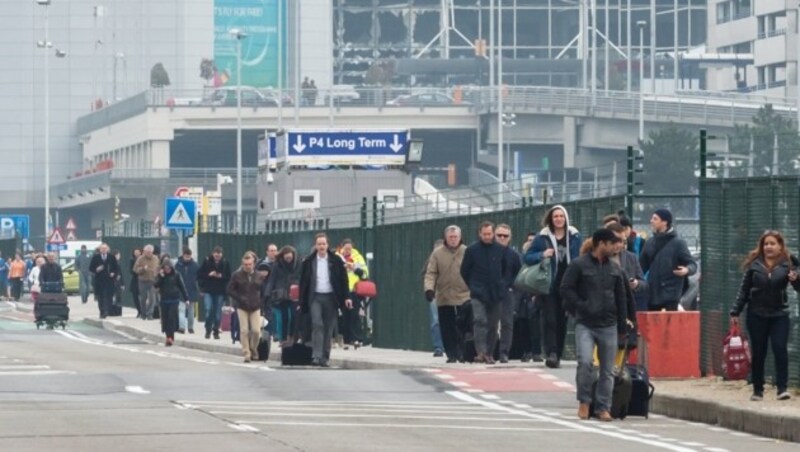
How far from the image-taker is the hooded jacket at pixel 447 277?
29.7 meters

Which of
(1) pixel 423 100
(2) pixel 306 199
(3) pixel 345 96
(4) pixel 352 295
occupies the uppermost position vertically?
(3) pixel 345 96

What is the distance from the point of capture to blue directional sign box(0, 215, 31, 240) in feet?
313

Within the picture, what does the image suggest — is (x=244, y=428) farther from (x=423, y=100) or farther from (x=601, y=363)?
(x=423, y=100)

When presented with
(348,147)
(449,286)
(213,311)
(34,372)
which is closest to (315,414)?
(449,286)

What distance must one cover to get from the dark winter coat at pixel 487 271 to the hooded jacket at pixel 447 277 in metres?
0.94

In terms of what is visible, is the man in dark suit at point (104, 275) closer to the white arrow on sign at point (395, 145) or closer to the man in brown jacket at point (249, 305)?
the white arrow on sign at point (395, 145)

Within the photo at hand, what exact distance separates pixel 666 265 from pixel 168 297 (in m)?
17.5

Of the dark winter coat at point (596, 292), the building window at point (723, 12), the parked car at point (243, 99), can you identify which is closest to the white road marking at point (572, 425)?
the dark winter coat at point (596, 292)

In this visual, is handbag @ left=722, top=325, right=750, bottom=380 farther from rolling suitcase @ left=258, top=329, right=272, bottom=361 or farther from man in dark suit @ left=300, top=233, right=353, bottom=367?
rolling suitcase @ left=258, top=329, right=272, bottom=361

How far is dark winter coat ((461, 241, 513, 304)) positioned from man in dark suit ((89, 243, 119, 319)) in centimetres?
2623

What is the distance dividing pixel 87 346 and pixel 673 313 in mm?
17652

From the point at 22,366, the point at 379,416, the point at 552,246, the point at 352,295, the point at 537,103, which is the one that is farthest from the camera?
the point at 537,103

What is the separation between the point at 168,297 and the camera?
41156mm

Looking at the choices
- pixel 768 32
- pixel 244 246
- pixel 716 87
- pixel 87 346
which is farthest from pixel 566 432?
pixel 716 87
